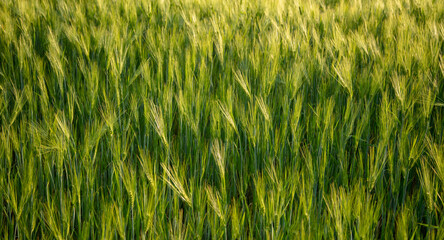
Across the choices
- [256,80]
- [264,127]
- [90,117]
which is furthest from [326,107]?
[90,117]

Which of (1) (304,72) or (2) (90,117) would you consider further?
(1) (304,72)

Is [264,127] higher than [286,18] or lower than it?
lower

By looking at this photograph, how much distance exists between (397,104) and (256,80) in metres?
0.44

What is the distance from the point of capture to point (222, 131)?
1.04m

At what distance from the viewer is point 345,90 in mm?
1103

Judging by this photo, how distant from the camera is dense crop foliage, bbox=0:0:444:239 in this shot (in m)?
0.79

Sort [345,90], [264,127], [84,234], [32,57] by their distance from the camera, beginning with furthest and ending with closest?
[32,57] < [345,90] < [264,127] < [84,234]

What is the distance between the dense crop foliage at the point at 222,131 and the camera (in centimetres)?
79

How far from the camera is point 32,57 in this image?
4.14ft

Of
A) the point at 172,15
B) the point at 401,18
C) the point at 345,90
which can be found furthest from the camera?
the point at 172,15

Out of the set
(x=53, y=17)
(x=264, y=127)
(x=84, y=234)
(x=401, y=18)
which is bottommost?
(x=84, y=234)

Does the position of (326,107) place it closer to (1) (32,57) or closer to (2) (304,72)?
(2) (304,72)

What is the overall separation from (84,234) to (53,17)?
111cm

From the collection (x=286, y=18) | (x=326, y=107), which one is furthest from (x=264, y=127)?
(x=286, y=18)
